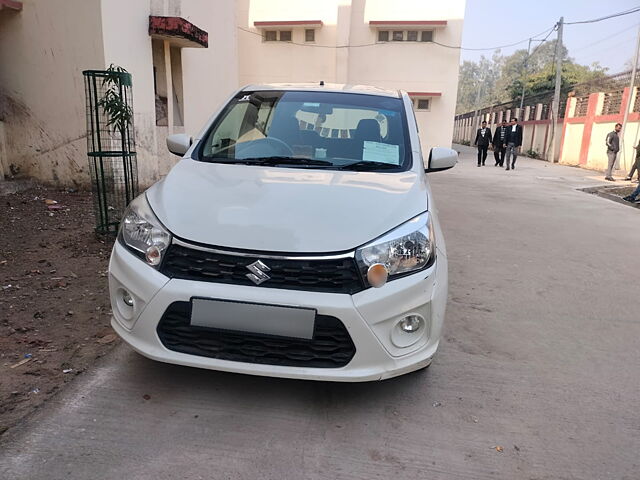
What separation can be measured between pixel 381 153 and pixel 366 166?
213 mm

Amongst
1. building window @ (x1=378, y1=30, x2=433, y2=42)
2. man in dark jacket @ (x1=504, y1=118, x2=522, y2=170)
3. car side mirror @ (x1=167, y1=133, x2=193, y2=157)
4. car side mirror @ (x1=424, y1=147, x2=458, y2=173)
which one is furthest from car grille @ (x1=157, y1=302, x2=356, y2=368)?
building window @ (x1=378, y1=30, x2=433, y2=42)

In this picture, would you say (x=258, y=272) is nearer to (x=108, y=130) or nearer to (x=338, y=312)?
(x=338, y=312)

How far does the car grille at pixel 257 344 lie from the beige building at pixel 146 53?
6076mm

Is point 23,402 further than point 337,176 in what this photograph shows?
No

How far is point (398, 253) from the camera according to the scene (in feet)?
7.65

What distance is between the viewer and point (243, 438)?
2.28 metres

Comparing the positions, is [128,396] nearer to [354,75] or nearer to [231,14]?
[231,14]

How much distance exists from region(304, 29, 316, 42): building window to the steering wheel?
17698mm

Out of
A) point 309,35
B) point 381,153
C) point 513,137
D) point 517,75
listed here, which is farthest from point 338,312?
point 517,75

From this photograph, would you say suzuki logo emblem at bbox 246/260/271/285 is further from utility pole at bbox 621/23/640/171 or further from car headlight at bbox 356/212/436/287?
utility pole at bbox 621/23/640/171

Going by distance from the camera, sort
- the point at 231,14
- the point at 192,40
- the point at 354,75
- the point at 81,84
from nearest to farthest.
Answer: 1. the point at 81,84
2. the point at 192,40
3. the point at 231,14
4. the point at 354,75

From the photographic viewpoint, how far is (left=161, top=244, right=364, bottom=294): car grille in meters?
2.21

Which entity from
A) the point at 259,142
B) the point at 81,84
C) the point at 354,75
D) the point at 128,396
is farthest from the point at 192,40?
the point at 354,75

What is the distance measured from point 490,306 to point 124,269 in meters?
2.96
